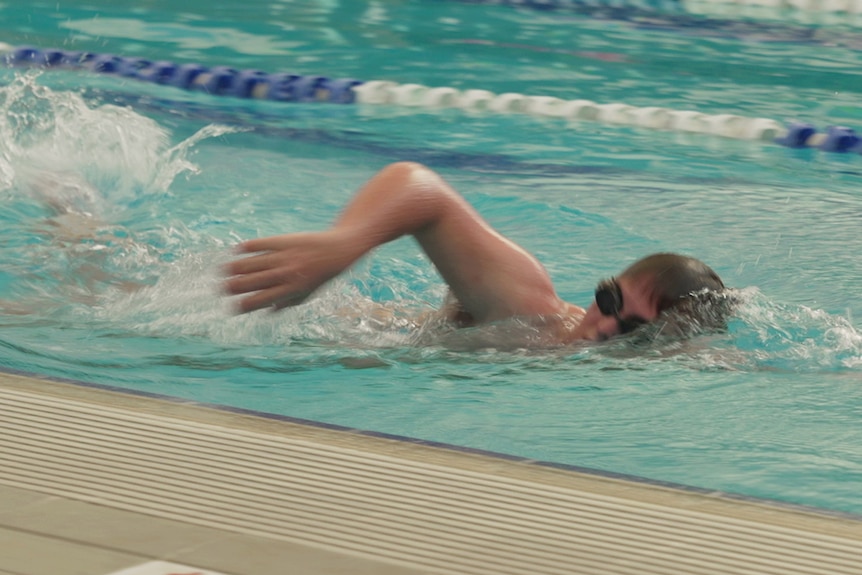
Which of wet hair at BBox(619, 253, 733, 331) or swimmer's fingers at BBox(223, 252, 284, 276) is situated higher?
swimmer's fingers at BBox(223, 252, 284, 276)

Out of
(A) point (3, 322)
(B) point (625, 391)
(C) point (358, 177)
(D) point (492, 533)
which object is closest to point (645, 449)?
(B) point (625, 391)

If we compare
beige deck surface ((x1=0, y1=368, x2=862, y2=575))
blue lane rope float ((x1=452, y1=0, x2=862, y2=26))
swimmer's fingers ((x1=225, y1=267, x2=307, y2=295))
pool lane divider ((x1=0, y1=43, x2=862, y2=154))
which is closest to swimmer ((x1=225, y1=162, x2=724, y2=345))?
swimmer's fingers ((x1=225, y1=267, x2=307, y2=295))

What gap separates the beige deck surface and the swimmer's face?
2.55 ft

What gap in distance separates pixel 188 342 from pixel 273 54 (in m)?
4.84

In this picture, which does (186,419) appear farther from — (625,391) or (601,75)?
(601,75)

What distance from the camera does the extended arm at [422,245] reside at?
2.66 meters

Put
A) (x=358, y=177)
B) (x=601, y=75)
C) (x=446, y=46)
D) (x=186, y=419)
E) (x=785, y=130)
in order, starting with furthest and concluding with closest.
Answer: (x=446, y=46), (x=601, y=75), (x=785, y=130), (x=358, y=177), (x=186, y=419)

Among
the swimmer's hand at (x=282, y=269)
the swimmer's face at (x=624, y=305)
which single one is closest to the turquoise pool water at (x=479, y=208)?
the swimmer's face at (x=624, y=305)

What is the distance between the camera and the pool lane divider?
6.45 metres

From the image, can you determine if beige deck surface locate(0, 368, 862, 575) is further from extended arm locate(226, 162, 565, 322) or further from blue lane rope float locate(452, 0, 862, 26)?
blue lane rope float locate(452, 0, 862, 26)

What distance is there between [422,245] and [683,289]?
2.00 ft

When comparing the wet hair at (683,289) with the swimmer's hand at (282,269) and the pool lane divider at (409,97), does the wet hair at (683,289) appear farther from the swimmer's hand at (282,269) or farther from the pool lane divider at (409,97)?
the pool lane divider at (409,97)

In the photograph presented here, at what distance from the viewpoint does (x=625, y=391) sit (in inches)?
129

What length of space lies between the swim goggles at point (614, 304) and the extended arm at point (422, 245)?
191mm
